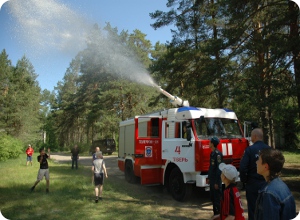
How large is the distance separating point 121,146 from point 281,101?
7.31 m

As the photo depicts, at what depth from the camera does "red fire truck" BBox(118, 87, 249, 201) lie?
716cm

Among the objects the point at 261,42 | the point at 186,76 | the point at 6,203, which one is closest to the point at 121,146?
the point at 6,203

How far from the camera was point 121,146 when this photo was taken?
40.1 ft

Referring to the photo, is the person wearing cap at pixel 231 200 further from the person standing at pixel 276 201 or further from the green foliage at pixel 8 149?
the green foliage at pixel 8 149

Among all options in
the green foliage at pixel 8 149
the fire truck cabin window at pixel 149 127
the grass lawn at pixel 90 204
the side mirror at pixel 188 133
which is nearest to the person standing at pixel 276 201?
the grass lawn at pixel 90 204

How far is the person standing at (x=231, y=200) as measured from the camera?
3.21 m

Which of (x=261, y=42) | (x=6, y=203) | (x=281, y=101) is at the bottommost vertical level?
(x=6, y=203)

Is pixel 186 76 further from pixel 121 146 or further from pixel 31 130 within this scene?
pixel 31 130

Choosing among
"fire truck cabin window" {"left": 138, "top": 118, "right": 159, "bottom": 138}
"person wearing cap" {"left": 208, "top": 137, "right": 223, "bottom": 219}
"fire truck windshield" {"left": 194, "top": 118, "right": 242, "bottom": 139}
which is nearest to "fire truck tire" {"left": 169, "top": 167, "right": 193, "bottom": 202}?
"fire truck windshield" {"left": 194, "top": 118, "right": 242, "bottom": 139}

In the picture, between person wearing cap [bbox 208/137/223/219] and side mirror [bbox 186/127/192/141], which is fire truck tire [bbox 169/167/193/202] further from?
person wearing cap [bbox 208/137/223/219]

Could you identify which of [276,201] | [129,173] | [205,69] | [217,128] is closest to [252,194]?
[276,201]

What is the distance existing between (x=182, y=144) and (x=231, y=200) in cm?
426

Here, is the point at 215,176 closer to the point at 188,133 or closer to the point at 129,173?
the point at 188,133

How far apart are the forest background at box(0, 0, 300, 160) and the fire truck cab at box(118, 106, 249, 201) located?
81.5 inches
